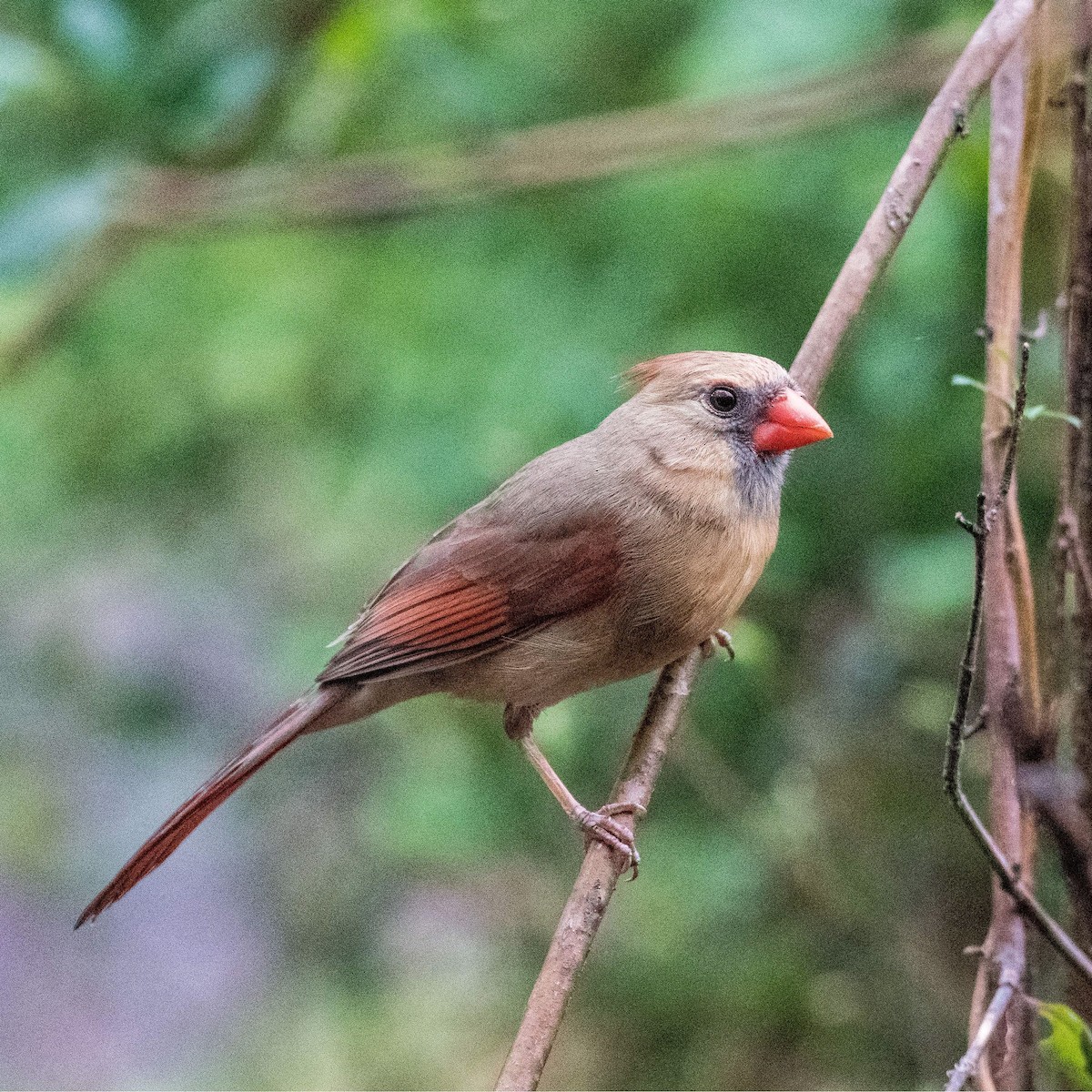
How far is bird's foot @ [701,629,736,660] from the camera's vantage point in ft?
7.29

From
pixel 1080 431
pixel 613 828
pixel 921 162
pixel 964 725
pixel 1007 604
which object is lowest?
pixel 613 828

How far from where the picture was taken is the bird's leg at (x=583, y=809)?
1911 mm

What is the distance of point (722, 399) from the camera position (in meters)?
2.06

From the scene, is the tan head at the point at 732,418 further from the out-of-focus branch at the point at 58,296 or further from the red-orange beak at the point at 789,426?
the out-of-focus branch at the point at 58,296

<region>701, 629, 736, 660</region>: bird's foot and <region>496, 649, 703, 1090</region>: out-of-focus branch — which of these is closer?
<region>496, 649, 703, 1090</region>: out-of-focus branch

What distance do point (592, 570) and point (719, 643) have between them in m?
0.41

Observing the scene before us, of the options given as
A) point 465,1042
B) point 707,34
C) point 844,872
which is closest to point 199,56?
point 707,34

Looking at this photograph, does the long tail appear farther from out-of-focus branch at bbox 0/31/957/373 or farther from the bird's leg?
out-of-focus branch at bbox 0/31/957/373

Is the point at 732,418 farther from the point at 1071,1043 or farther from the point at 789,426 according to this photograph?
the point at 1071,1043

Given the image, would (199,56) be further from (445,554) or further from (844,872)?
(844,872)

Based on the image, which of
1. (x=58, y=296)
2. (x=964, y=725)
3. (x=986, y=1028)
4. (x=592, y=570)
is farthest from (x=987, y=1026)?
(x=58, y=296)

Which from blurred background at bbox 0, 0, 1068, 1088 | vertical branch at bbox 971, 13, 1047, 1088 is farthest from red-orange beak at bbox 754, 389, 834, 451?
blurred background at bbox 0, 0, 1068, 1088

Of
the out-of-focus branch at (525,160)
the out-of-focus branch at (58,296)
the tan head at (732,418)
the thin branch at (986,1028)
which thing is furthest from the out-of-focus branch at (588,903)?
the out-of-focus branch at (58,296)

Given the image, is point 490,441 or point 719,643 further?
point 490,441
